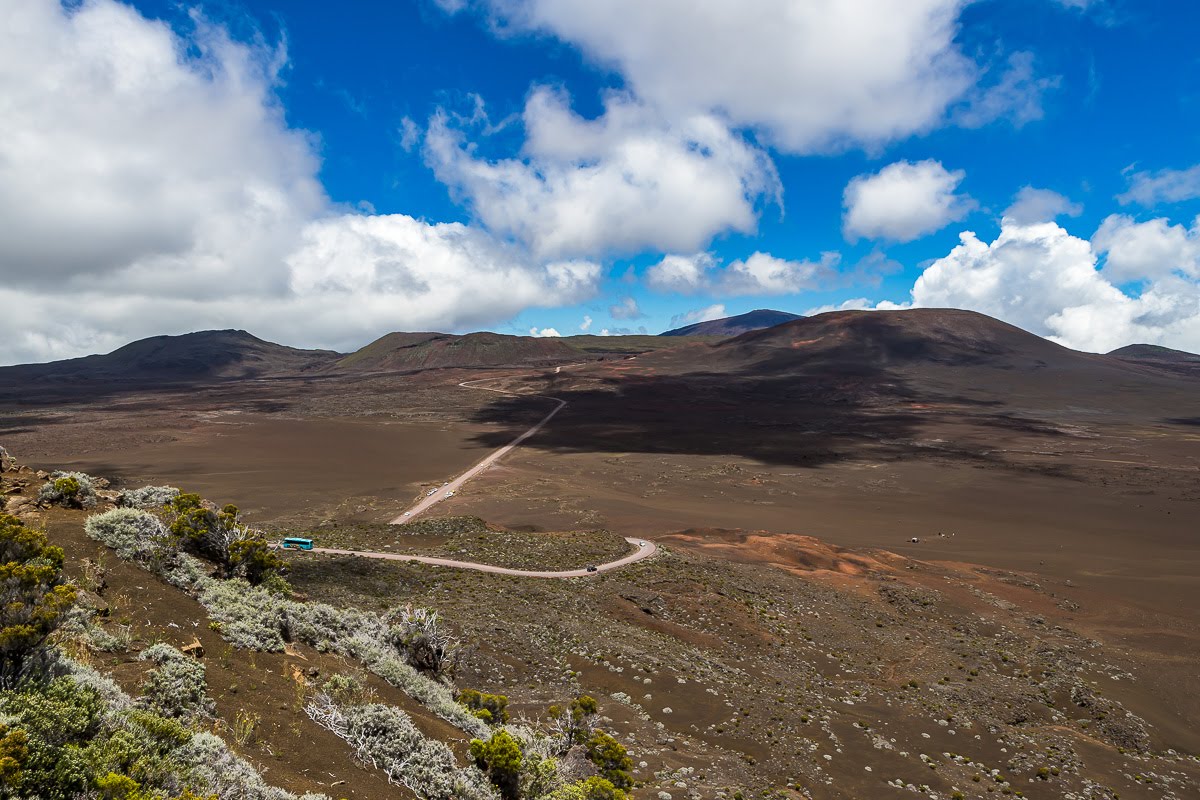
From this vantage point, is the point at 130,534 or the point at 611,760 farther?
the point at 130,534

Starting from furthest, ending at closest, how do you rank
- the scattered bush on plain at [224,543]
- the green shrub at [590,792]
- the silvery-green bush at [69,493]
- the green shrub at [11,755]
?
the scattered bush on plain at [224,543]
the silvery-green bush at [69,493]
the green shrub at [590,792]
the green shrub at [11,755]

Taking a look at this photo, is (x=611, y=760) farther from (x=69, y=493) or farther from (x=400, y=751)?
(x=69, y=493)

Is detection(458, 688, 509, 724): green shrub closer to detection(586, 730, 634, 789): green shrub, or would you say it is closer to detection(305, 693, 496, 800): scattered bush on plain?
detection(586, 730, 634, 789): green shrub

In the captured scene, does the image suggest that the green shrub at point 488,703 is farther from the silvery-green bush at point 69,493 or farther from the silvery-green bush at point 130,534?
the silvery-green bush at point 69,493

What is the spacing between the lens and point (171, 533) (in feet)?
36.6

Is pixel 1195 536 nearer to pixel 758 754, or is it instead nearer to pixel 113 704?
pixel 758 754

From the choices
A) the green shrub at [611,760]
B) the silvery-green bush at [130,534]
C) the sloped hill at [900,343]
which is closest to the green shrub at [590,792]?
the green shrub at [611,760]

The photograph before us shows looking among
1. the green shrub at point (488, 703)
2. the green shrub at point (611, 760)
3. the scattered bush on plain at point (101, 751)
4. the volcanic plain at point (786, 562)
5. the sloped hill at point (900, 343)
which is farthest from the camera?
the sloped hill at point (900, 343)

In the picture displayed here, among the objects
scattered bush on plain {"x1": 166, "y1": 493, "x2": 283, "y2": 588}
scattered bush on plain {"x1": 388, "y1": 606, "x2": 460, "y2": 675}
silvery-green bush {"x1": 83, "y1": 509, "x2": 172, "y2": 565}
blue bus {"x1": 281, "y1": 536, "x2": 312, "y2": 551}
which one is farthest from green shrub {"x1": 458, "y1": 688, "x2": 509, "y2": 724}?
blue bus {"x1": 281, "y1": 536, "x2": 312, "y2": 551}

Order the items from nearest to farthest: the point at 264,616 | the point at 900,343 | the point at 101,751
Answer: the point at 101,751
the point at 264,616
the point at 900,343

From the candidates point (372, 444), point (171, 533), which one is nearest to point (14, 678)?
point (171, 533)

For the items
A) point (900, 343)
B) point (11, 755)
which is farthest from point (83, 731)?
point (900, 343)

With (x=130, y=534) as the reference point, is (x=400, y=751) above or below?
below

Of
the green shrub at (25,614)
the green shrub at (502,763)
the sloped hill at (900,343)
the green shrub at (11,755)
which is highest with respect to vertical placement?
the sloped hill at (900,343)
